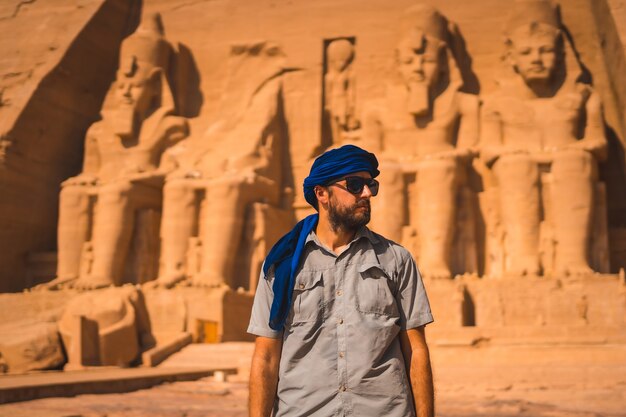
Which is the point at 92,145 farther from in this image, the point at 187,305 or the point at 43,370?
the point at 43,370

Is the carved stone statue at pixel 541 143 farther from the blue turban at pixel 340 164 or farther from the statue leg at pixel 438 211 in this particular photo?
the blue turban at pixel 340 164

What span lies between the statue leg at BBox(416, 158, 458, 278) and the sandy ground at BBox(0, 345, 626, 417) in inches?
98.4

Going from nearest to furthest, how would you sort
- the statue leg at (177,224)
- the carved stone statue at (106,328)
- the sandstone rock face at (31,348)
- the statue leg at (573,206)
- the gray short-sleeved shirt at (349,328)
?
1. the gray short-sleeved shirt at (349,328)
2. the sandstone rock face at (31,348)
3. the carved stone statue at (106,328)
4. the statue leg at (573,206)
5. the statue leg at (177,224)

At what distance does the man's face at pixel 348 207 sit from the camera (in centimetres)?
226

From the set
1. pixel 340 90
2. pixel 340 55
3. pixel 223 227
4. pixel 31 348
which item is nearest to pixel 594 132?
pixel 340 90

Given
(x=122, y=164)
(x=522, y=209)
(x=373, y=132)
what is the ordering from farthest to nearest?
(x=122, y=164) < (x=373, y=132) < (x=522, y=209)

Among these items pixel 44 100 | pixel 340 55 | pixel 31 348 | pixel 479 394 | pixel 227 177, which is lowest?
pixel 479 394

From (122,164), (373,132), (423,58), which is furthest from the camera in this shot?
(122,164)

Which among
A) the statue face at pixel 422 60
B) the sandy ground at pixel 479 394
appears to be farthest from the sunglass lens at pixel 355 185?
the statue face at pixel 422 60

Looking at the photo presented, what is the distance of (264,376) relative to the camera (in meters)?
2.17

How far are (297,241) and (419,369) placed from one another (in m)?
0.45

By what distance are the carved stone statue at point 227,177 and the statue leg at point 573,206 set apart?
3.88m

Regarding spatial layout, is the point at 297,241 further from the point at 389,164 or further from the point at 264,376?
the point at 389,164

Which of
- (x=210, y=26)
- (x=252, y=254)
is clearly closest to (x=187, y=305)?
(x=252, y=254)
